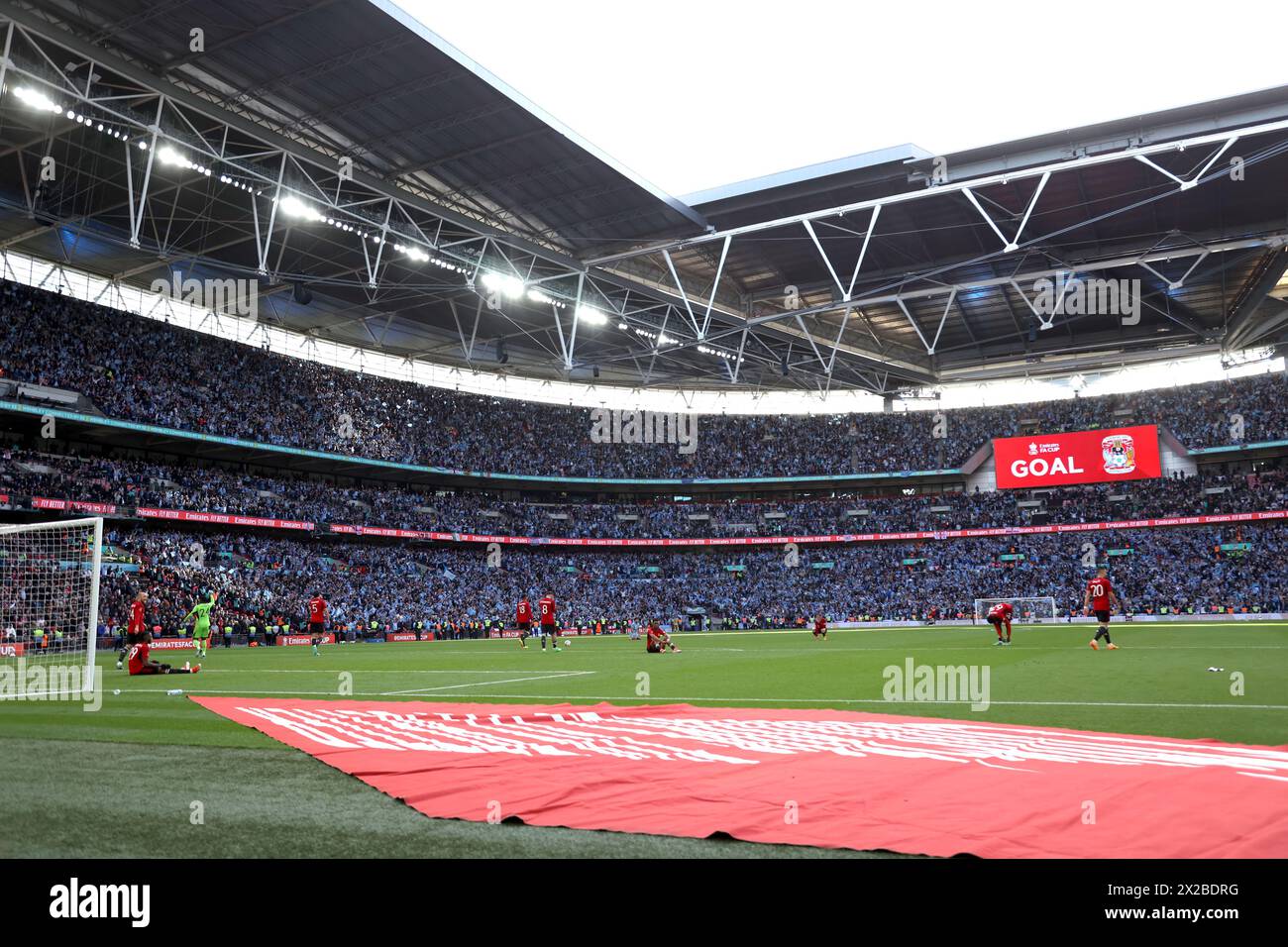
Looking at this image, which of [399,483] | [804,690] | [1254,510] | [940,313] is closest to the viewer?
[804,690]

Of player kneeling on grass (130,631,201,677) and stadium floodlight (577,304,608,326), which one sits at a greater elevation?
stadium floodlight (577,304,608,326)

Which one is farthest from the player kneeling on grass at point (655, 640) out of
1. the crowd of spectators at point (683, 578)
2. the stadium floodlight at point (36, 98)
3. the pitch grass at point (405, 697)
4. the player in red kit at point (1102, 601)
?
the crowd of spectators at point (683, 578)

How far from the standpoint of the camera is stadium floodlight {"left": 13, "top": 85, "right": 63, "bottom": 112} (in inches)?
866

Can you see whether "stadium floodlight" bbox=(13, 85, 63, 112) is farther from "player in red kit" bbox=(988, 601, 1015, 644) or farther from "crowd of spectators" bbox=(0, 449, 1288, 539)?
"player in red kit" bbox=(988, 601, 1015, 644)

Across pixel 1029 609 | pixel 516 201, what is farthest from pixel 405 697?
pixel 1029 609

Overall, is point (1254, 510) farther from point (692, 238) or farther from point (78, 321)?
point (78, 321)

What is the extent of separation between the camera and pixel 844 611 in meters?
56.6

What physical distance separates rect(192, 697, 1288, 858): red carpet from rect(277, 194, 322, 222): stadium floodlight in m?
23.6

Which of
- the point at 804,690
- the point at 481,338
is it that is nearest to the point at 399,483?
the point at 481,338

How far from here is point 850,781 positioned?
18.8 ft

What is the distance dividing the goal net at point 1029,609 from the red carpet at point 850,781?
1709 inches

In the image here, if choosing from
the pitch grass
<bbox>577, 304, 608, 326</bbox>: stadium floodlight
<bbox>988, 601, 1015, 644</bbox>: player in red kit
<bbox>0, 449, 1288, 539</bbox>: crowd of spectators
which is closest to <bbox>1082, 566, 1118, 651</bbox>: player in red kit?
the pitch grass

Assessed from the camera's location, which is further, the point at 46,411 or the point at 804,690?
the point at 46,411
